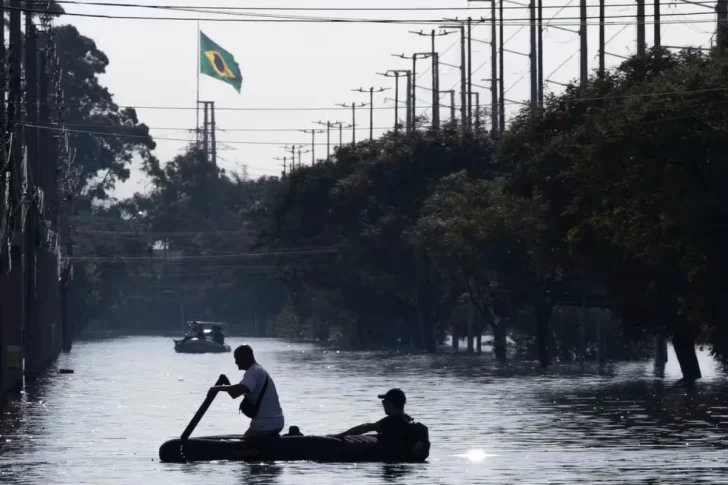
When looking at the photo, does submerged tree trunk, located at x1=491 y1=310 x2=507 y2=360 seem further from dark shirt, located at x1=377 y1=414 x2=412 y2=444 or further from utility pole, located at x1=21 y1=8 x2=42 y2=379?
dark shirt, located at x1=377 y1=414 x2=412 y2=444

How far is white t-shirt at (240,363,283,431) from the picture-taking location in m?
27.2

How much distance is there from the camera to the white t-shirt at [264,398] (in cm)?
2719

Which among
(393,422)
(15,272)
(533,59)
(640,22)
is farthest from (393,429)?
(533,59)

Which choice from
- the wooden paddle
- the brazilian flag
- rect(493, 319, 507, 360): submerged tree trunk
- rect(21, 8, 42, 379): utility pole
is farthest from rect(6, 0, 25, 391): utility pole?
the brazilian flag

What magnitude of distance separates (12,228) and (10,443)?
68.3 feet

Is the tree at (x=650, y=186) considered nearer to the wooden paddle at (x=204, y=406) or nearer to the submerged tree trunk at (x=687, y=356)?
the submerged tree trunk at (x=687, y=356)

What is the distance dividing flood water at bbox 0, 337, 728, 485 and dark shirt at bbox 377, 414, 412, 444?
0.51 meters

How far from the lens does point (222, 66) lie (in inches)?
5866

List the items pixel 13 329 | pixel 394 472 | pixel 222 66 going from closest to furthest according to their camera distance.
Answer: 1. pixel 394 472
2. pixel 13 329
3. pixel 222 66

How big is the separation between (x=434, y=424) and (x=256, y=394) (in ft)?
42.5

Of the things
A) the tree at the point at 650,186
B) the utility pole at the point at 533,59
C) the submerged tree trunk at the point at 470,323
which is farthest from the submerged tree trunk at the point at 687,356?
the submerged tree trunk at the point at 470,323

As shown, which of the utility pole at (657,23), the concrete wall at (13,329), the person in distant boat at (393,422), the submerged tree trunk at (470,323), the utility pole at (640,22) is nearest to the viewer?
the person in distant boat at (393,422)

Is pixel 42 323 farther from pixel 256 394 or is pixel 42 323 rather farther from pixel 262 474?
pixel 262 474

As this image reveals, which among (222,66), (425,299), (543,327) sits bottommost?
(543,327)
